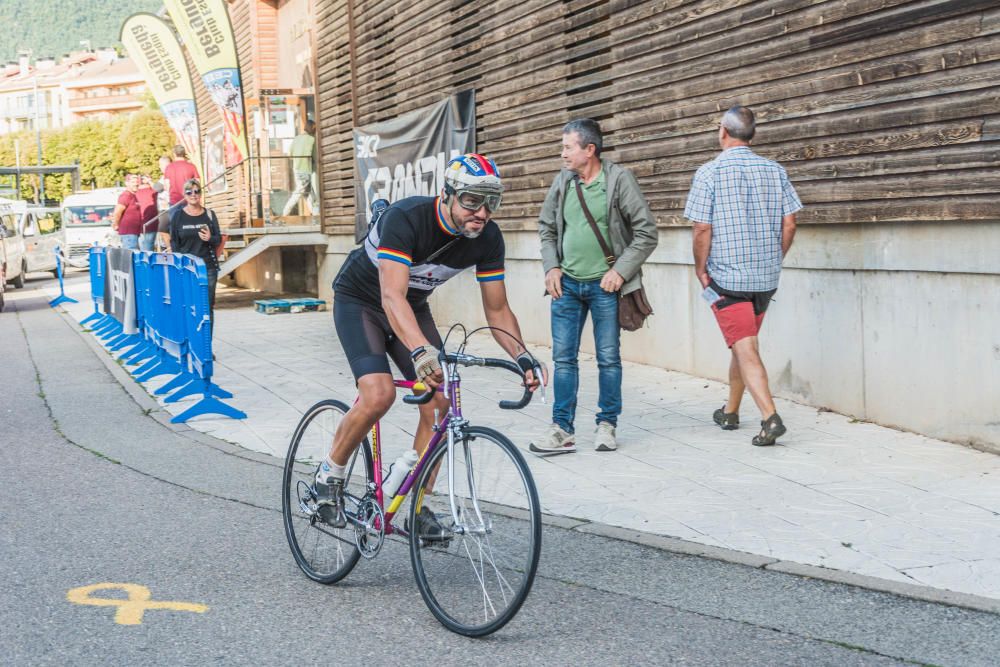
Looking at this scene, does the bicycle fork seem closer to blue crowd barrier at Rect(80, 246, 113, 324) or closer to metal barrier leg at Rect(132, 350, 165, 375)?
metal barrier leg at Rect(132, 350, 165, 375)

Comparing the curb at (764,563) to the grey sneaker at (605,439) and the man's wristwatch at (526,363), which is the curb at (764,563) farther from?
the grey sneaker at (605,439)

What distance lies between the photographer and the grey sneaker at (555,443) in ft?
24.3

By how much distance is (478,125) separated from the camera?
47.1 ft

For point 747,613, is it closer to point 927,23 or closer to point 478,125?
point 927,23

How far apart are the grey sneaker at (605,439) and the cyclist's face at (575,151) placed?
162 cm

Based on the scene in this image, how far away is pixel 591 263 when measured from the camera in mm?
7449

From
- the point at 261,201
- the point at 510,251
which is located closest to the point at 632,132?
the point at 510,251

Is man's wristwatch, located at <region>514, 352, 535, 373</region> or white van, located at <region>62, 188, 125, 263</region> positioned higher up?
white van, located at <region>62, 188, 125, 263</region>

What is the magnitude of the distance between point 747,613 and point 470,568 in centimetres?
106

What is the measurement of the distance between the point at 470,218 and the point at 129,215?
16.0m

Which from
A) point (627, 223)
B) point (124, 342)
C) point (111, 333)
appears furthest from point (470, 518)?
point (111, 333)

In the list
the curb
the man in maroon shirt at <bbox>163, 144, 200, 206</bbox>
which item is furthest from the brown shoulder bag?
the man in maroon shirt at <bbox>163, 144, 200, 206</bbox>

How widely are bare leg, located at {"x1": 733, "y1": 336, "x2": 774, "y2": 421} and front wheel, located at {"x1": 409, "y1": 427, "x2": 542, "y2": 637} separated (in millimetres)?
3440

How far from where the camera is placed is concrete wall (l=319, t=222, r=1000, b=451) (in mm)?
6992
